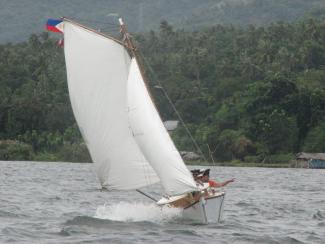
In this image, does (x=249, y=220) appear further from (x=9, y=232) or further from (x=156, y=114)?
(x=9, y=232)

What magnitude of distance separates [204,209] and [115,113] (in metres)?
5.07

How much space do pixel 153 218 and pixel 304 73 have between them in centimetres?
10948

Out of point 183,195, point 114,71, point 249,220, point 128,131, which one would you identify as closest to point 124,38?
point 114,71

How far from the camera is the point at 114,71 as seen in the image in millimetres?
37188

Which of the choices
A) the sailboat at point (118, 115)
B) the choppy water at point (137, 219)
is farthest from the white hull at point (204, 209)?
the choppy water at point (137, 219)

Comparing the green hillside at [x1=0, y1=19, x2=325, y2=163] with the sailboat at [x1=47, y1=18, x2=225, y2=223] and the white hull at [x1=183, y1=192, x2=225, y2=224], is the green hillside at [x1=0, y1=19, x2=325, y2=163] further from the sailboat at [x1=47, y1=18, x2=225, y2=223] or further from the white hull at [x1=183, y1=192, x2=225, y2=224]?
the sailboat at [x1=47, y1=18, x2=225, y2=223]

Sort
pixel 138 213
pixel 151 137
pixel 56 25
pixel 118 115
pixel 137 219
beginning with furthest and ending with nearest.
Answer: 1. pixel 138 213
2. pixel 137 219
3. pixel 118 115
4. pixel 56 25
5. pixel 151 137

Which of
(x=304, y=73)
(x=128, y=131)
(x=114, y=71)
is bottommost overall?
(x=128, y=131)

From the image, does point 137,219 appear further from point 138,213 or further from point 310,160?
point 310,160

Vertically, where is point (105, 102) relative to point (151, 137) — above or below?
above

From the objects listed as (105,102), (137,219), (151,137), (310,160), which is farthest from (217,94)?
(151,137)

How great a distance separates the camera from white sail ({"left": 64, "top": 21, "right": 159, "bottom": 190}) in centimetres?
3691

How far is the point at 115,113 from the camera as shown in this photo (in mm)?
37219

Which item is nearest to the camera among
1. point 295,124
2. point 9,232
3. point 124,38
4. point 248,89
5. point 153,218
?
point 9,232
